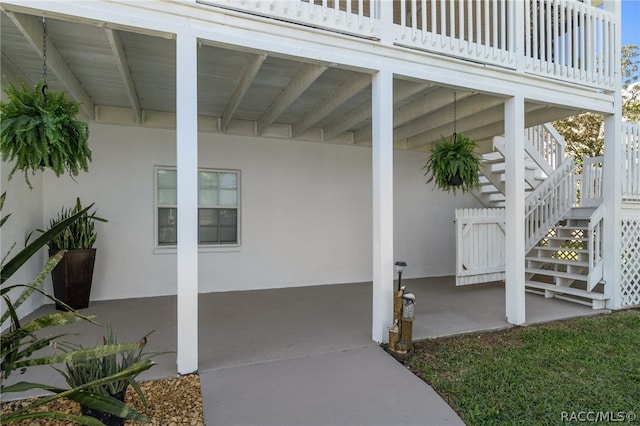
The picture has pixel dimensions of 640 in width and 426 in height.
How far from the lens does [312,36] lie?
10.1ft

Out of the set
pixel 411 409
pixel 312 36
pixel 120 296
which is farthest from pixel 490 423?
pixel 120 296

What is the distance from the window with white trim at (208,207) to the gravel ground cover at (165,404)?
→ 3.06 meters

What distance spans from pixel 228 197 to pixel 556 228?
5.20m

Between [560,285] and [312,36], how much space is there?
4.87 m

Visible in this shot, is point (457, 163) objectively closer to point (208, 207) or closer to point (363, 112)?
point (363, 112)

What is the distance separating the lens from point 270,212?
579 centimetres

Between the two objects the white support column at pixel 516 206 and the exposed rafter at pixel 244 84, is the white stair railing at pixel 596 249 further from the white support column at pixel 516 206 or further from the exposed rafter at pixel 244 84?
the exposed rafter at pixel 244 84

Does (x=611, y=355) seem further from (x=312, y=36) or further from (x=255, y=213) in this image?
(x=255, y=213)

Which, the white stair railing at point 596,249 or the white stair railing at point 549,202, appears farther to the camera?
the white stair railing at point 549,202

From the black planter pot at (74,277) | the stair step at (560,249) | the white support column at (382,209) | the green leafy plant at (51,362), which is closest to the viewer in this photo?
the green leafy plant at (51,362)

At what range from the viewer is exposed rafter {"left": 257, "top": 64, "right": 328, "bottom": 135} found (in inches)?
135

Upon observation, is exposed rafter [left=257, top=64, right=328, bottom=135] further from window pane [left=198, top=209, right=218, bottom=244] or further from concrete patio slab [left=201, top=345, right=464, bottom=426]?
concrete patio slab [left=201, top=345, right=464, bottom=426]

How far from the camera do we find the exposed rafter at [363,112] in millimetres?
4004

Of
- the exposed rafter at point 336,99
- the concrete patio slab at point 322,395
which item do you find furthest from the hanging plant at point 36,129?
the exposed rafter at point 336,99
